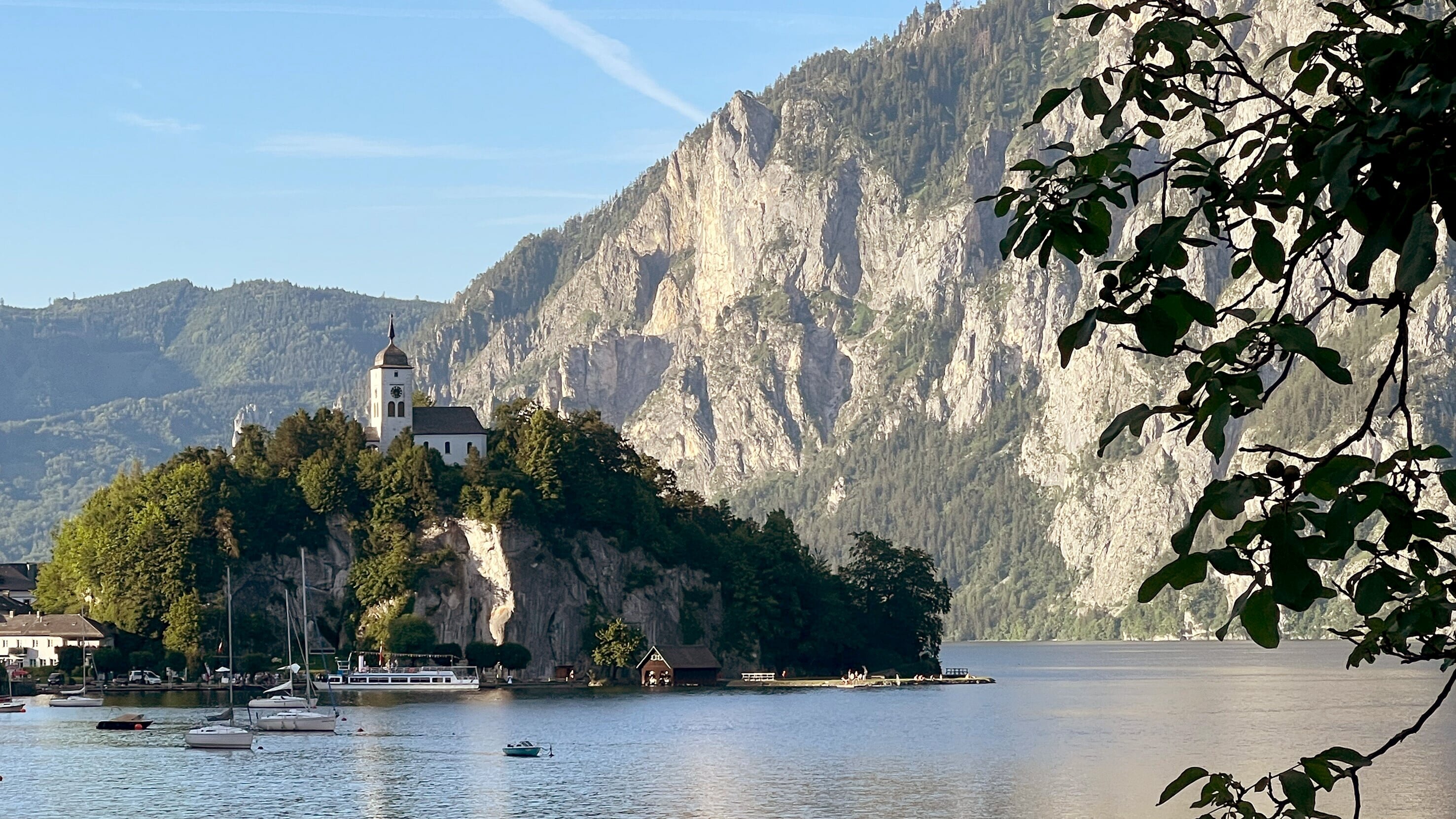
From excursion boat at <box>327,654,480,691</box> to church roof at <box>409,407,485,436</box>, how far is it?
23.8 meters

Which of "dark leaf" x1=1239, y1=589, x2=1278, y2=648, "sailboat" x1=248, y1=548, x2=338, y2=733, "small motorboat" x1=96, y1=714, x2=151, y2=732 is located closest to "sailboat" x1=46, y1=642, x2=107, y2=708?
"sailboat" x1=248, y1=548, x2=338, y2=733

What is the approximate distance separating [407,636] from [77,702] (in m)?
31.2

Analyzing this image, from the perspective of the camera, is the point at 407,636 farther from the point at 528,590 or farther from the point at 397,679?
the point at 528,590

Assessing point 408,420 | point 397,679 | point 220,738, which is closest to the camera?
point 220,738

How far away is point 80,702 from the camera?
548 feet

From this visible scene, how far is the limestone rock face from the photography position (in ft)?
622

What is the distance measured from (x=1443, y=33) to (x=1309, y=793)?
3.28 metres

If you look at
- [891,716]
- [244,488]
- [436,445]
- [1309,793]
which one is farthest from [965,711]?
[1309,793]

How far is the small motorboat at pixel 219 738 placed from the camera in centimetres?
12331


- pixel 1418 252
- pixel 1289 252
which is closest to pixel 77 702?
pixel 1289 252

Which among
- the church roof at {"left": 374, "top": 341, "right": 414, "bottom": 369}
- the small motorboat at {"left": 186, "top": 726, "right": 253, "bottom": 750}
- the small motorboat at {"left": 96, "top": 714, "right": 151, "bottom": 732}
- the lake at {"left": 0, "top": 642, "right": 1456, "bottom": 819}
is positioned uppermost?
the church roof at {"left": 374, "top": 341, "right": 414, "bottom": 369}

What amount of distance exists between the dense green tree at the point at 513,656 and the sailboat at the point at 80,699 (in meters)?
37.3

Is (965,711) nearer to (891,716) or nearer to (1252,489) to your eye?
(891,716)

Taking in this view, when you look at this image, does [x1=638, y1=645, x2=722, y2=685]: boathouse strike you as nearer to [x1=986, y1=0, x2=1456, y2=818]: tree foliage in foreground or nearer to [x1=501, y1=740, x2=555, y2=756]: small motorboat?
[x1=501, y1=740, x2=555, y2=756]: small motorboat
